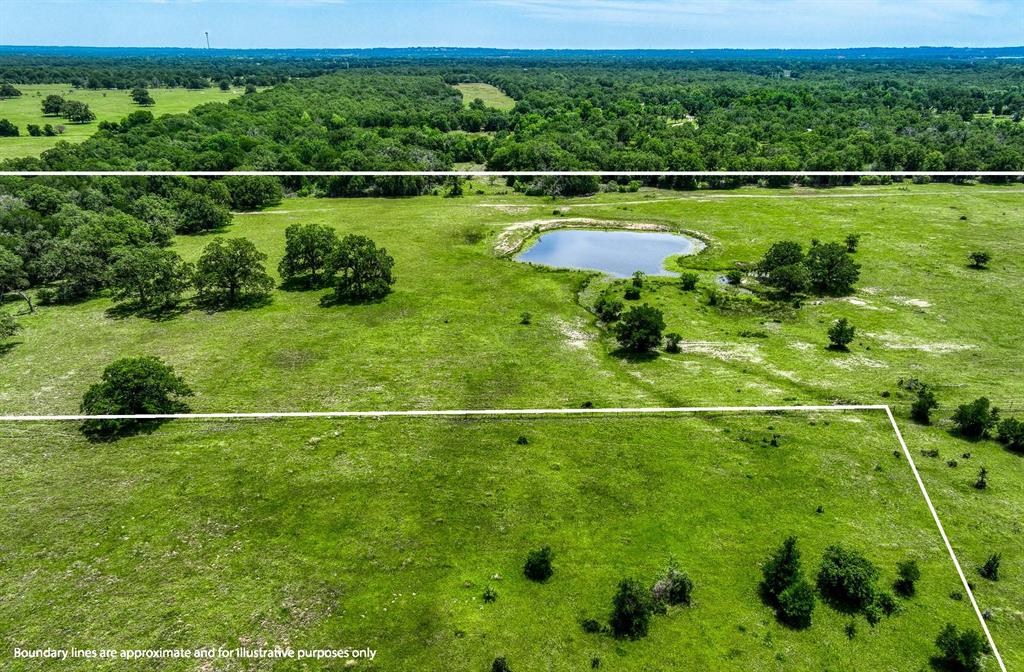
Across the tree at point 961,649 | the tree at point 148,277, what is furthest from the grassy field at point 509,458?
the tree at point 148,277

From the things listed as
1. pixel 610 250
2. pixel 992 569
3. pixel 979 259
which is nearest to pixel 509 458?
pixel 992 569

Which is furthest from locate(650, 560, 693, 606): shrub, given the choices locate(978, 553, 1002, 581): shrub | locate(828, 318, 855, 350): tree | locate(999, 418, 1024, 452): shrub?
locate(828, 318, 855, 350): tree

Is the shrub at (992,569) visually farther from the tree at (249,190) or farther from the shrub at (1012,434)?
the tree at (249,190)

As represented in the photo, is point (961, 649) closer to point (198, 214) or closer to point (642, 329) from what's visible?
point (642, 329)

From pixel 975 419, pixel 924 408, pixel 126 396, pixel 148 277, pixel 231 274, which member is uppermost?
pixel 148 277

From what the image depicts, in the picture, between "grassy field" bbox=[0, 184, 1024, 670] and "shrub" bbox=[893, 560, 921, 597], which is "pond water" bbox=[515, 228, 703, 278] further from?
"shrub" bbox=[893, 560, 921, 597]

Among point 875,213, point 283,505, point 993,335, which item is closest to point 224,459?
point 283,505
